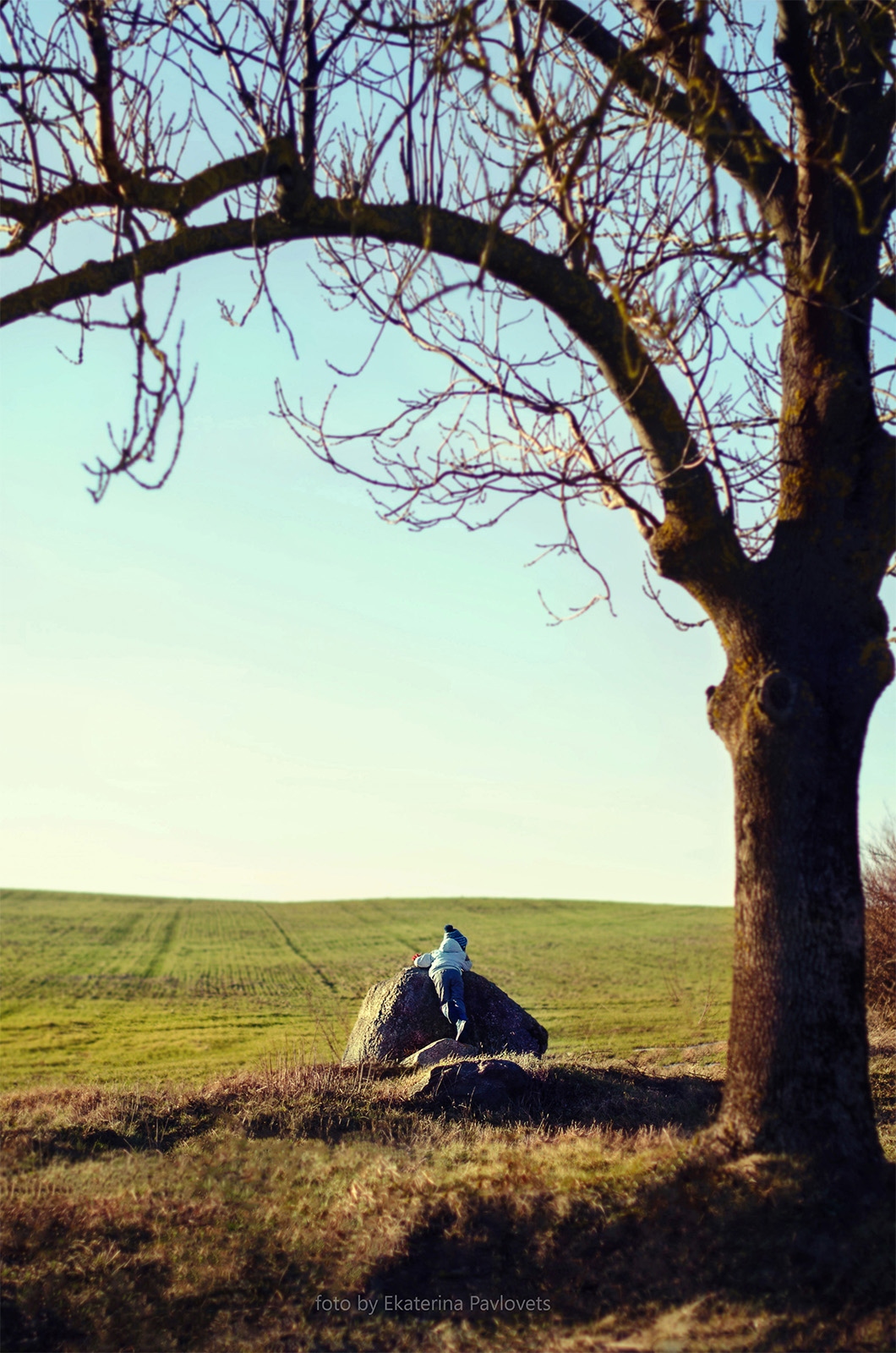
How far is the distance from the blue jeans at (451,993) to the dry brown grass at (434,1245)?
170 inches

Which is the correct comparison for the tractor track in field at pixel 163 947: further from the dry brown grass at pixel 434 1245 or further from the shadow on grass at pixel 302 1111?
the dry brown grass at pixel 434 1245

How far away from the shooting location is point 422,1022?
1233 cm

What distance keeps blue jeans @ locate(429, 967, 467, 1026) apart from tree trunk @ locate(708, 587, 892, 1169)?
647 centimetres

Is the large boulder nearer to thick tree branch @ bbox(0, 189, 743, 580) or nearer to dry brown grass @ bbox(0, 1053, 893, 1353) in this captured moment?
dry brown grass @ bbox(0, 1053, 893, 1353)

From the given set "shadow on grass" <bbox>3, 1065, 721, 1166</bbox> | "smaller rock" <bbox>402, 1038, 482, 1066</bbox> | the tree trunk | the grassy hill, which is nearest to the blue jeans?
"smaller rock" <bbox>402, 1038, 482, 1066</bbox>

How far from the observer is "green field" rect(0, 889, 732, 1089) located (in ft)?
80.3

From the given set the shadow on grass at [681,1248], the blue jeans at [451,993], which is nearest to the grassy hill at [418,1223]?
the shadow on grass at [681,1248]

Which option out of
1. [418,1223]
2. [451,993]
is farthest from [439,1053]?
[418,1223]

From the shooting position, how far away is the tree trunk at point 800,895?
5.97 meters

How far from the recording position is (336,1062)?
11.4 meters

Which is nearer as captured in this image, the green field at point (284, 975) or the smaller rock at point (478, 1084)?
the smaller rock at point (478, 1084)

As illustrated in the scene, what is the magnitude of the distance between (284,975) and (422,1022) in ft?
93.5

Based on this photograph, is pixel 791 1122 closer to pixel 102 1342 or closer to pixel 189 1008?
pixel 102 1342

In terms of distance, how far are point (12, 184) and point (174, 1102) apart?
312 inches
